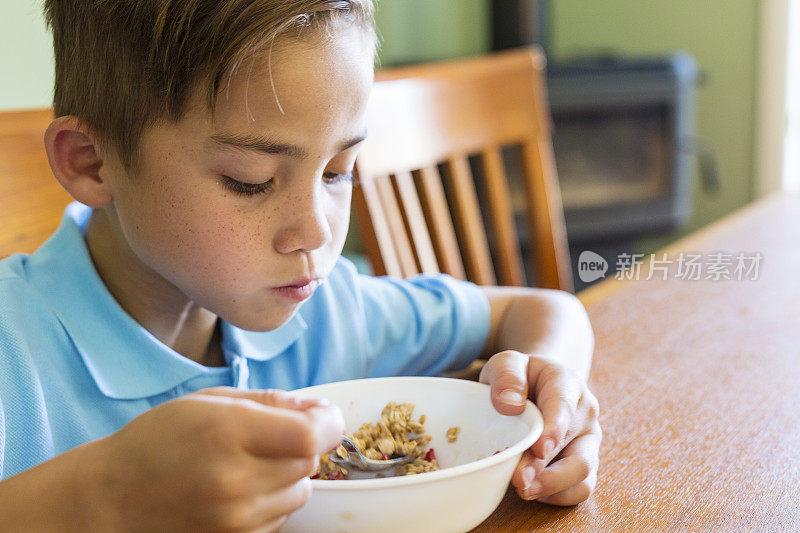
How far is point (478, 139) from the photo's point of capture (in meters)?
1.25

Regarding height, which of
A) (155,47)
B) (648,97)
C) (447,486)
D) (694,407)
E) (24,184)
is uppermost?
(155,47)

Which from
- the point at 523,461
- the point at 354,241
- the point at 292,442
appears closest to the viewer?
the point at 292,442

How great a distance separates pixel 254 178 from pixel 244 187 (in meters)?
0.02

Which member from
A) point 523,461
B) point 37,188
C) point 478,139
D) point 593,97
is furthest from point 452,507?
point 593,97

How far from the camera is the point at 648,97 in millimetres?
2600

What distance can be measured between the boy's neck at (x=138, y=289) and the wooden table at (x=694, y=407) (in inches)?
14.1

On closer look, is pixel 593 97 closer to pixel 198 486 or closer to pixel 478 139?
pixel 478 139

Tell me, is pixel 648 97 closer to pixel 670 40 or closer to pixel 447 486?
pixel 670 40

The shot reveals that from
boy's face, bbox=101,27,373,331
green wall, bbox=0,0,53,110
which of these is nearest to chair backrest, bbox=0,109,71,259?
boy's face, bbox=101,27,373,331

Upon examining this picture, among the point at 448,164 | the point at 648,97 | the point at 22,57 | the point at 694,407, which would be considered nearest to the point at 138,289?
the point at 694,407

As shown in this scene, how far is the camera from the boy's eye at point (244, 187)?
0.60 meters

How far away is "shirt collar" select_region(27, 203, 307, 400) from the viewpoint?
0.66m

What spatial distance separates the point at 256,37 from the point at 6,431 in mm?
326

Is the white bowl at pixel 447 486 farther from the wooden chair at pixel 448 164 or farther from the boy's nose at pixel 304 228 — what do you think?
the wooden chair at pixel 448 164
